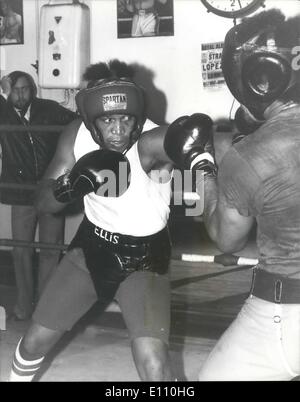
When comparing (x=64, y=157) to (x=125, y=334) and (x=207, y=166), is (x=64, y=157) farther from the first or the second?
(x=125, y=334)

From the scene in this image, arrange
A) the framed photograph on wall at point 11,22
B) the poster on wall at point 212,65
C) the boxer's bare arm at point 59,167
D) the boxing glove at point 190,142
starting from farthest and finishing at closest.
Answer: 1. the framed photograph on wall at point 11,22
2. the poster on wall at point 212,65
3. the boxer's bare arm at point 59,167
4. the boxing glove at point 190,142

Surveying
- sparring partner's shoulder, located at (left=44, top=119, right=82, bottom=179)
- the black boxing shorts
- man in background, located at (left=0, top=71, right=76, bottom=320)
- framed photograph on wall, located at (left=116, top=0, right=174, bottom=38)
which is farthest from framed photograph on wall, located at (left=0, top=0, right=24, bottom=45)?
the black boxing shorts

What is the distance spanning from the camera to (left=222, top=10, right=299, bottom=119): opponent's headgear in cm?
123

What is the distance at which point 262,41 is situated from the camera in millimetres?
1262

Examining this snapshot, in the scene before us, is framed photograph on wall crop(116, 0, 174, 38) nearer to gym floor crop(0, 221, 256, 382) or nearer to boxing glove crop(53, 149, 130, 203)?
gym floor crop(0, 221, 256, 382)

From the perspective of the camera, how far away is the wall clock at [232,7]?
11.9ft

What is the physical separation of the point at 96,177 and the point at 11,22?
9.62ft

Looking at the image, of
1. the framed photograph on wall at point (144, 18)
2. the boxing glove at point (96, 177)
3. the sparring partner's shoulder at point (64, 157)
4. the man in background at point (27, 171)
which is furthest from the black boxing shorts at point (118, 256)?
the framed photograph on wall at point (144, 18)

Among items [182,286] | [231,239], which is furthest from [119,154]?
[182,286]

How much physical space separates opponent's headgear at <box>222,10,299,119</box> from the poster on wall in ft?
8.40

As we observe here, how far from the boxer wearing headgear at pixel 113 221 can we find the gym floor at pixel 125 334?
56 centimetres

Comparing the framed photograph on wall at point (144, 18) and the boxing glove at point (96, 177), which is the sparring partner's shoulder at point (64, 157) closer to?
the boxing glove at point (96, 177)
